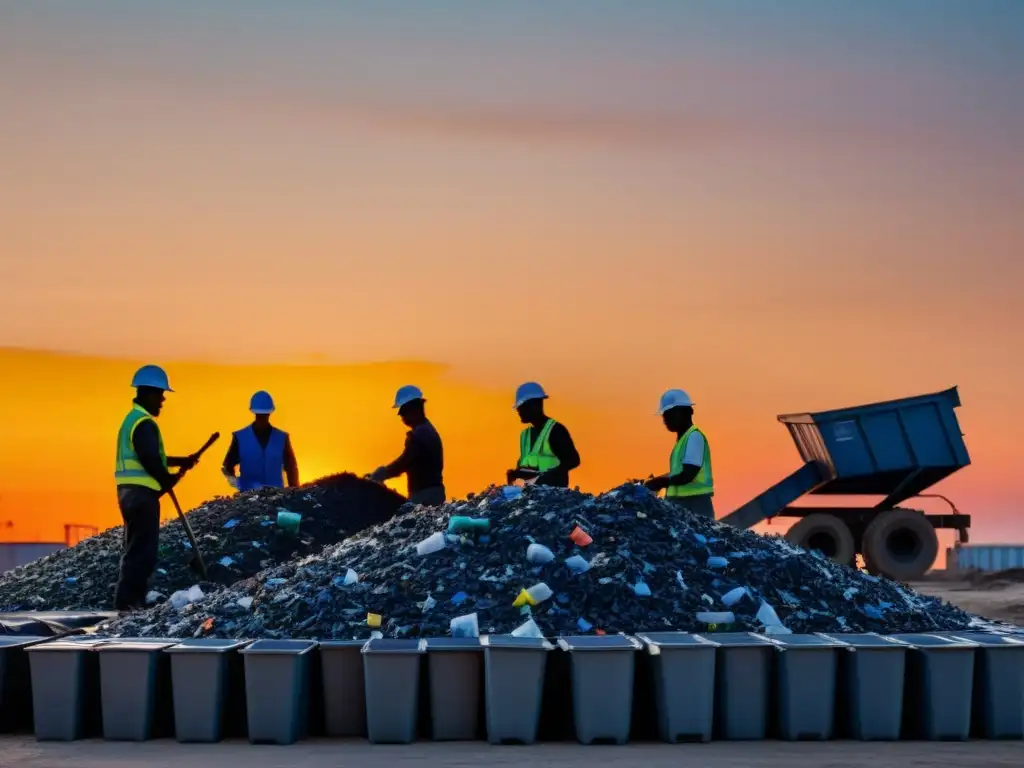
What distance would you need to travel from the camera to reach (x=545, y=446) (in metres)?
12.4

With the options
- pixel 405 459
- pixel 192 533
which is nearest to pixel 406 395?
pixel 405 459

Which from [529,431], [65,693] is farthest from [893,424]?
[65,693]

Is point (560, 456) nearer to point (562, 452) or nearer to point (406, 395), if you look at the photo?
point (562, 452)

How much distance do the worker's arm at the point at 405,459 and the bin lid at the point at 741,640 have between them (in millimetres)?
5119

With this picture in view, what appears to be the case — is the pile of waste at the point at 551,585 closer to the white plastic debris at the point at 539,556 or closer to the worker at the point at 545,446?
the white plastic debris at the point at 539,556

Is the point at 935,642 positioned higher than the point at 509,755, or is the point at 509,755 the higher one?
the point at 935,642

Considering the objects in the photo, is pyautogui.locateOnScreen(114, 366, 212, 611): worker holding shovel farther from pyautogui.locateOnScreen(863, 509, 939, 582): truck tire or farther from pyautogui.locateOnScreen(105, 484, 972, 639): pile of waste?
pyautogui.locateOnScreen(863, 509, 939, 582): truck tire

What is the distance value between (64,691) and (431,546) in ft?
8.83

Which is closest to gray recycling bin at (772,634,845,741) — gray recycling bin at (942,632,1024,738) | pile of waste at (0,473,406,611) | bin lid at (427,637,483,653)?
gray recycling bin at (942,632,1024,738)

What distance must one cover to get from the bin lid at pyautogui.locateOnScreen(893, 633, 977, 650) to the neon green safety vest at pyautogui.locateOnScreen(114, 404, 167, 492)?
6.12 meters

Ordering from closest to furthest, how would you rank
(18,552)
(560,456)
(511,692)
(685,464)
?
(511,692) → (685,464) → (560,456) → (18,552)

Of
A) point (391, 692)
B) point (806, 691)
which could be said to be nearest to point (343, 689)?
point (391, 692)

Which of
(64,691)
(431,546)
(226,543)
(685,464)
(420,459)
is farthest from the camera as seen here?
(226,543)

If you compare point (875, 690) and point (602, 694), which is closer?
point (602, 694)
